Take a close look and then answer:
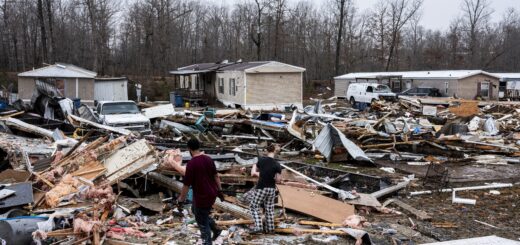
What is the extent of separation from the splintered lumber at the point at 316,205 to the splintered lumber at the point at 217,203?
96cm

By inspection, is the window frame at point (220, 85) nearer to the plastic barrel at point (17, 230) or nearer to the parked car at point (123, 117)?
the parked car at point (123, 117)

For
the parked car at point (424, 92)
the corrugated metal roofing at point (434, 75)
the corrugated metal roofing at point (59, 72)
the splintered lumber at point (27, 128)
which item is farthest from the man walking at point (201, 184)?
the corrugated metal roofing at point (434, 75)

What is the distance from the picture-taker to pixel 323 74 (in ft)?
204

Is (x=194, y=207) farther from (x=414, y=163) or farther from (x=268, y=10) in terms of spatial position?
(x=268, y=10)

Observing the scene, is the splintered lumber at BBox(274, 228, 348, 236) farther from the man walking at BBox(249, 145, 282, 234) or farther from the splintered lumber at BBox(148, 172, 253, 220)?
the splintered lumber at BBox(148, 172, 253, 220)

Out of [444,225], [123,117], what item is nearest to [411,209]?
[444,225]

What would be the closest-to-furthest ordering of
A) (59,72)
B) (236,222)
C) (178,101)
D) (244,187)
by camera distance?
(236,222), (244,187), (59,72), (178,101)

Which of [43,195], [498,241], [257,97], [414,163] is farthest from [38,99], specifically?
[498,241]

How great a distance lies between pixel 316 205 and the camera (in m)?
9.10

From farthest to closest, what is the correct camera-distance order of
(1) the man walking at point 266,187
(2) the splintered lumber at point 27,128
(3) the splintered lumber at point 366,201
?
(2) the splintered lumber at point 27,128 < (3) the splintered lumber at point 366,201 < (1) the man walking at point 266,187

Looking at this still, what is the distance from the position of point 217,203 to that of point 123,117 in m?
12.0

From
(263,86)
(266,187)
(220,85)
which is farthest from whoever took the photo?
(220,85)

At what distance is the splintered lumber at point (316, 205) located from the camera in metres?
8.76

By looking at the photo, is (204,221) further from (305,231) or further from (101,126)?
(101,126)
